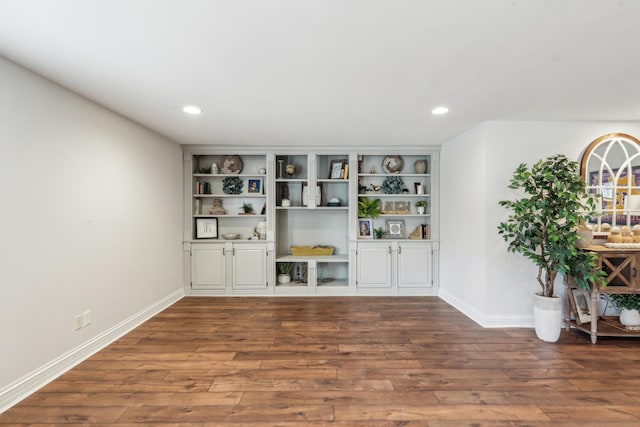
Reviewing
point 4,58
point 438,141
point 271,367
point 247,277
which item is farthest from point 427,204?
point 4,58

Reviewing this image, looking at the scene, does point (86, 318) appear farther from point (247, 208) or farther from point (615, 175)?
point (615, 175)

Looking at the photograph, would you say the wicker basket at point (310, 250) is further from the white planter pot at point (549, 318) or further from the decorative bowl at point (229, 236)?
the white planter pot at point (549, 318)

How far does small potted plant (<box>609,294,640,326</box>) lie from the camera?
10.1ft

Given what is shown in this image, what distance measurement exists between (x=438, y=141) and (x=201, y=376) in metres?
4.01

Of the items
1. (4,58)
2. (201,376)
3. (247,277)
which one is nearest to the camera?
(4,58)

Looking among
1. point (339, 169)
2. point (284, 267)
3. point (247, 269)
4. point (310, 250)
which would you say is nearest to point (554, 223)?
point (339, 169)

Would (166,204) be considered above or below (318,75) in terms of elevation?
below

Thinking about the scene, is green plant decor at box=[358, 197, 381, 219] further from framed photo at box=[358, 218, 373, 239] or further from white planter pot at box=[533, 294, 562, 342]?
white planter pot at box=[533, 294, 562, 342]

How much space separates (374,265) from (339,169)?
158 cm

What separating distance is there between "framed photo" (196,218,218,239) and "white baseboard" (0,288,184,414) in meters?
1.32

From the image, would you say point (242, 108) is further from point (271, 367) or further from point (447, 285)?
point (447, 285)

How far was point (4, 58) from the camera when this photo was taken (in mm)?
2018

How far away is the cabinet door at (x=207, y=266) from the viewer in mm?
4727

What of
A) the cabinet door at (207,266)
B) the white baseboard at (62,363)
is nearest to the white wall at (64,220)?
the white baseboard at (62,363)
